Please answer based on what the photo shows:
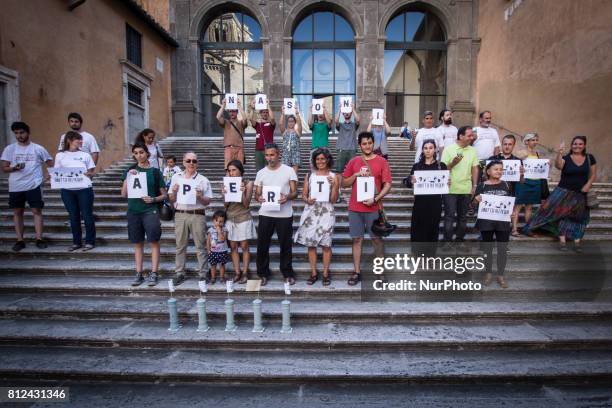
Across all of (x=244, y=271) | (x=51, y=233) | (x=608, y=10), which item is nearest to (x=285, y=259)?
(x=244, y=271)

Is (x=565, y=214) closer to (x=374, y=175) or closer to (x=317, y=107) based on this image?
(x=374, y=175)

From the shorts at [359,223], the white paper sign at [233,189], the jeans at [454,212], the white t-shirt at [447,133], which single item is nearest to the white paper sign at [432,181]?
the jeans at [454,212]

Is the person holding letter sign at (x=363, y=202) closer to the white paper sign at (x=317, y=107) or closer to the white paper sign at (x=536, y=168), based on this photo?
the white paper sign at (x=317, y=107)

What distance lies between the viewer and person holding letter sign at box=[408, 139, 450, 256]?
4910 millimetres

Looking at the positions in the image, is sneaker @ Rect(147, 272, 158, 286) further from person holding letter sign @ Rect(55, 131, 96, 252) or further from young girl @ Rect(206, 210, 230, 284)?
person holding letter sign @ Rect(55, 131, 96, 252)

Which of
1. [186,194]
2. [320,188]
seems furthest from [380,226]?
[186,194]

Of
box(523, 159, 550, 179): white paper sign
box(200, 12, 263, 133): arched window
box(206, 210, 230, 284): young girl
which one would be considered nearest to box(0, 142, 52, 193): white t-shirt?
box(206, 210, 230, 284): young girl

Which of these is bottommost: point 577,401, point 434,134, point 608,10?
point 577,401

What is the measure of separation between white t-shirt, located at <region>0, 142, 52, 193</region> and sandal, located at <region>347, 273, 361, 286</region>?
224 inches

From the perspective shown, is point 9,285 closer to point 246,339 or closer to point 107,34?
point 246,339

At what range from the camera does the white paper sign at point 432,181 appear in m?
4.82

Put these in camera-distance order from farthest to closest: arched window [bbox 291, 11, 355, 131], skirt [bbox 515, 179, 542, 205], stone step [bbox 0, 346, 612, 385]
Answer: arched window [bbox 291, 11, 355, 131] < skirt [bbox 515, 179, 542, 205] < stone step [bbox 0, 346, 612, 385]

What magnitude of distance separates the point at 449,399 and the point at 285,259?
2640mm

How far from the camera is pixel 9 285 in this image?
4.97 meters
